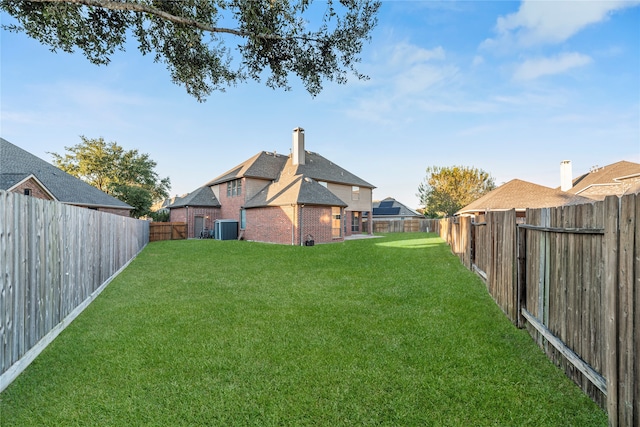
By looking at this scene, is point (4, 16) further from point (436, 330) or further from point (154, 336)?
point (436, 330)

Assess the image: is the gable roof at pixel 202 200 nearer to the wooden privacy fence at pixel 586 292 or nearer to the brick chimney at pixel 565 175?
the wooden privacy fence at pixel 586 292

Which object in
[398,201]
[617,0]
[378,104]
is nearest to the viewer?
[617,0]

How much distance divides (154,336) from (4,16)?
30.4ft

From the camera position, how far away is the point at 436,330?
14.4 ft

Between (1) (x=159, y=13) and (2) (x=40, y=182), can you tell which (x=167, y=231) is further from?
(1) (x=159, y=13)

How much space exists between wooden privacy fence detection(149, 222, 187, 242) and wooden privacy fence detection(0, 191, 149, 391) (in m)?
19.3

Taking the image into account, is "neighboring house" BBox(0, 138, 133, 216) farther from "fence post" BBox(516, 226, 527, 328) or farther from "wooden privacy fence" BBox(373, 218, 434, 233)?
"wooden privacy fence" BBox(373, 218, 434, 233)

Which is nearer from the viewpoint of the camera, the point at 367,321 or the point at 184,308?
the point at 367,321

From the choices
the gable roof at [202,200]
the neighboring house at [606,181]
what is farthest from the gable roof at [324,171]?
the neighboring house at [606,181]

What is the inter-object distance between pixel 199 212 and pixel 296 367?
85.4 ft

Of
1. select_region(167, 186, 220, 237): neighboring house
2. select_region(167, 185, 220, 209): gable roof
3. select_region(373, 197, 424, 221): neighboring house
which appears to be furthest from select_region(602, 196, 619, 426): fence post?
select_region(373, 197, 424, 221): neighboring house

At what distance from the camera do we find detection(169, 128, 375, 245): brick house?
19484 mm

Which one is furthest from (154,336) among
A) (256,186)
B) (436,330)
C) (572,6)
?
(256,186)

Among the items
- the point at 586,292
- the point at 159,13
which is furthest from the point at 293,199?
the point at 586,292
